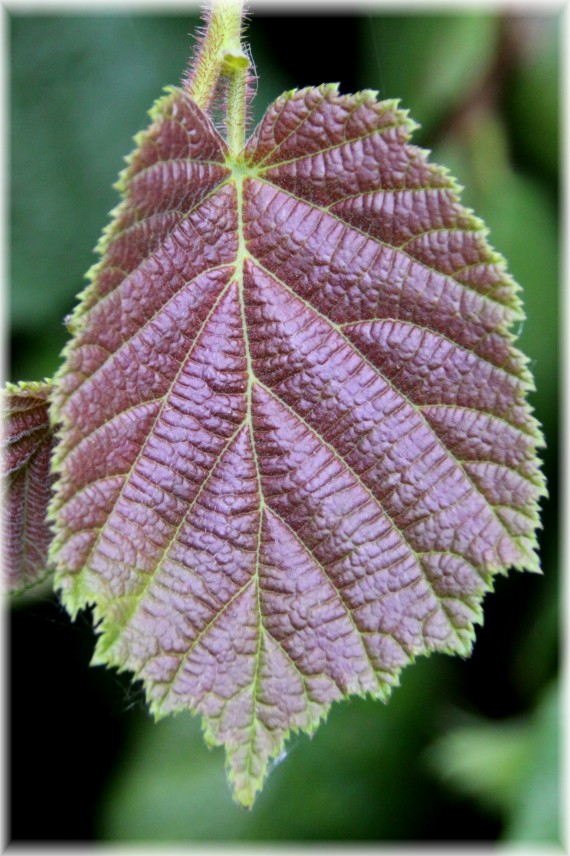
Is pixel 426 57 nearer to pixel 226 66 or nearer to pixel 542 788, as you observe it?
pixel 226 66

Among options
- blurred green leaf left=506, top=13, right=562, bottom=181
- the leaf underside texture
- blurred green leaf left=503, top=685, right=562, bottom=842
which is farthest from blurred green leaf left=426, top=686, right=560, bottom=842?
blurred green leaf left=506, top=13, right=562, bottom=181

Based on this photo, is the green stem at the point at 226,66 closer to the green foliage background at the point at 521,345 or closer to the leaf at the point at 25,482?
the leaf at the point at 25,482

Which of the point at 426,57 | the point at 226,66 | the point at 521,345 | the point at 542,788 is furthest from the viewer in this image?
the point at 521,345

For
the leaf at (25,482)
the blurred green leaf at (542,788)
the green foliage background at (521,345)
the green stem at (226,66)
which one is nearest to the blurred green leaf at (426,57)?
the green foliage background at (521,345)

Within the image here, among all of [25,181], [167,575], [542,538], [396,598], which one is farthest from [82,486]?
[542,538]

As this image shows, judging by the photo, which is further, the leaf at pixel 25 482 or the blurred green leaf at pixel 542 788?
the blurred green leaf at pixel 542 788

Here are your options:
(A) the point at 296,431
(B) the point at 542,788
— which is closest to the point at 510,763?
(B) the point at 542,788

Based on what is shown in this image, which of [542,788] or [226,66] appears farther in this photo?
[542,788]

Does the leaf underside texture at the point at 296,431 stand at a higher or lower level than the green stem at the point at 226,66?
lower
